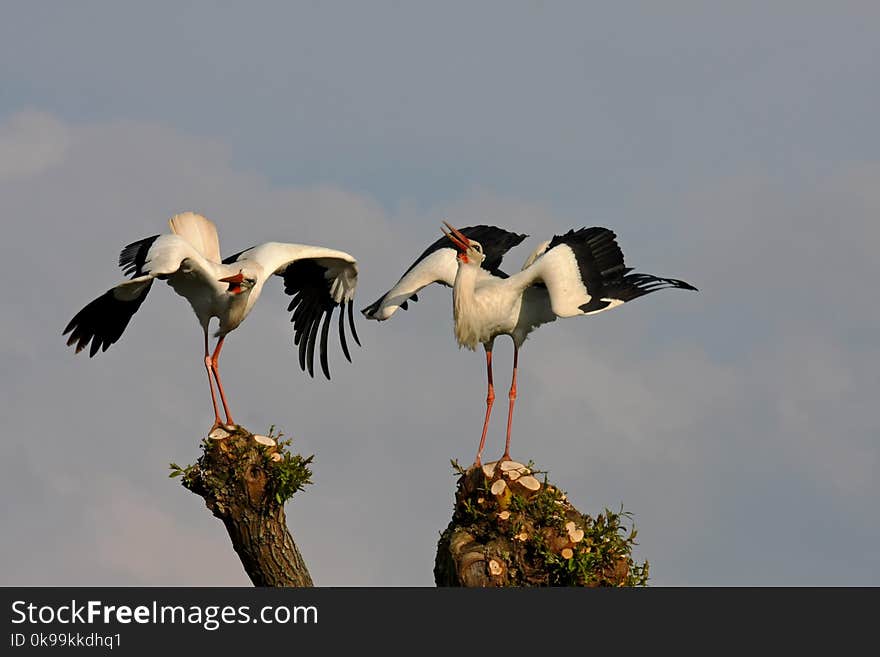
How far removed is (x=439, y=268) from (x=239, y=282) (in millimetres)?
1982

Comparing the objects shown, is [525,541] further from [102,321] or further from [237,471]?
[102,321]

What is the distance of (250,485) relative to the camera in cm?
1167

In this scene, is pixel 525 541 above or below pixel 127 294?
below

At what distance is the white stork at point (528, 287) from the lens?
11.2 meters

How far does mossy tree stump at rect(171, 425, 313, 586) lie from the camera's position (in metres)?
11.7

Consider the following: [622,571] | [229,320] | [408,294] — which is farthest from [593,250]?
[229,320]

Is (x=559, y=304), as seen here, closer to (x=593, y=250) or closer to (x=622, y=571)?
(x=593, y=250)

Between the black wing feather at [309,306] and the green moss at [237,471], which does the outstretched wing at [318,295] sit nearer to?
the black wing feather at [309,306]

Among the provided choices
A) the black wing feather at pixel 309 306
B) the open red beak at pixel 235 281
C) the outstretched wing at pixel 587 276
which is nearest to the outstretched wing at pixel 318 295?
the black wing feather at pixel 309 306

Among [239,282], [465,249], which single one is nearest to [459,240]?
[465,249]

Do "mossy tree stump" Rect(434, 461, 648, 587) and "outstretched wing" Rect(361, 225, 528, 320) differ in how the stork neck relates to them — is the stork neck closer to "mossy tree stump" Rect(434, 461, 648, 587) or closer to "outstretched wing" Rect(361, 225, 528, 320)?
"outstretched wing" Rect(361, 225, 528, 320)

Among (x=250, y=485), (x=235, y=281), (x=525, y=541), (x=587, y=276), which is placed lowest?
(x=525, y=541)

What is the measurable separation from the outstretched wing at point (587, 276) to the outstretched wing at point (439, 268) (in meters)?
1.03

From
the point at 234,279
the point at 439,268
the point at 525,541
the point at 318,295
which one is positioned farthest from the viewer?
the point at 318,295
